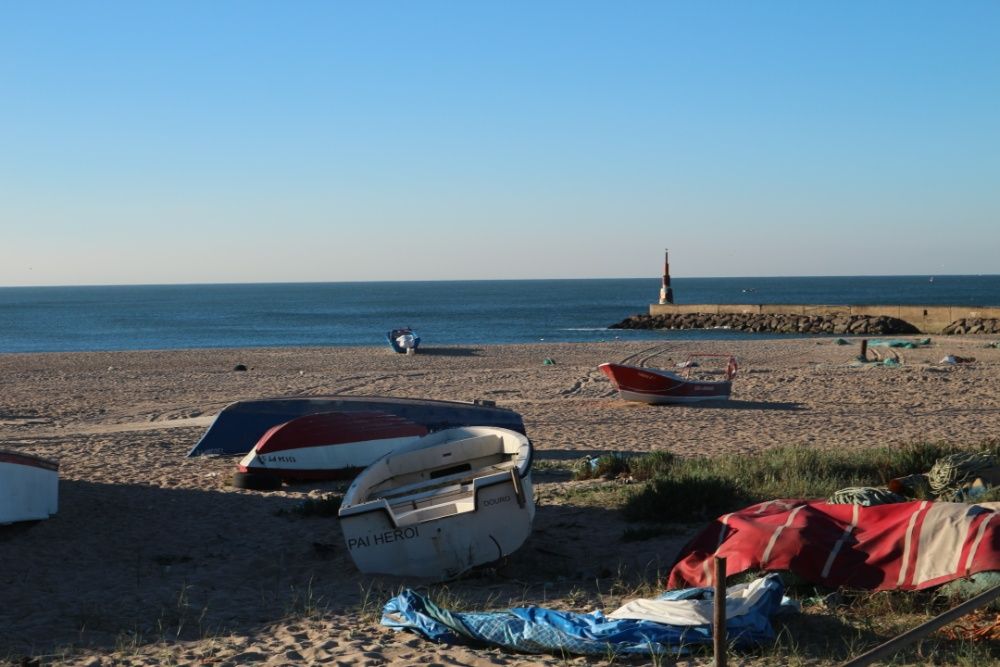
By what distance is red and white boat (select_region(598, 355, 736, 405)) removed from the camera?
20.2m

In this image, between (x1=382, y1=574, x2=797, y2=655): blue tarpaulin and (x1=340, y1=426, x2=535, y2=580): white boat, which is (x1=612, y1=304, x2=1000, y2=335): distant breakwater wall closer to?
(x1=340, y1=426, x2=535, y2=580): white boat

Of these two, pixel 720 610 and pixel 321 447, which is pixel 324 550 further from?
pixel 720 610

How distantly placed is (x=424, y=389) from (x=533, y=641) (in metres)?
18.2

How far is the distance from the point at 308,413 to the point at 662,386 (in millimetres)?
7348

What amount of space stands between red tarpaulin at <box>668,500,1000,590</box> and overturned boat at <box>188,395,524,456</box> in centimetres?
798

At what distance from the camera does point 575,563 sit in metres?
8.74

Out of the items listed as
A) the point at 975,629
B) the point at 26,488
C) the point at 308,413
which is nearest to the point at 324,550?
the point at 26,488

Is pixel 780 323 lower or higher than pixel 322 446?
lower

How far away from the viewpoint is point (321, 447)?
13.5 metres

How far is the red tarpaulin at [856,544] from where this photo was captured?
6660 millimetres

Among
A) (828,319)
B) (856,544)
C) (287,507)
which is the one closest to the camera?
(856,544)

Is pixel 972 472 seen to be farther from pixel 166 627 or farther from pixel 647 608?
pixel 166 627

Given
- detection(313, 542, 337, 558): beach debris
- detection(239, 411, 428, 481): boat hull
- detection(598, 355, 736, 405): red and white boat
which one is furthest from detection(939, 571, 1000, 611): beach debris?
detection(598, 355, 736, 405): red and white boat

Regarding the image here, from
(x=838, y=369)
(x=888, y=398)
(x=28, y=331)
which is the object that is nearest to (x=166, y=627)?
(x=888, y=398)
